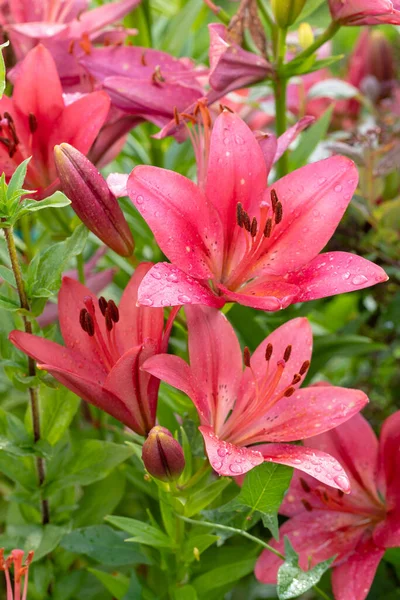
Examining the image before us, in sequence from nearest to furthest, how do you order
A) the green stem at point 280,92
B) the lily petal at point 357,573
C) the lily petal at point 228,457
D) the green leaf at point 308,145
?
the lily petal at point 228,457, the lily petal at point 357,573, the green stem at point 280,92, the green leaf at point 308,145

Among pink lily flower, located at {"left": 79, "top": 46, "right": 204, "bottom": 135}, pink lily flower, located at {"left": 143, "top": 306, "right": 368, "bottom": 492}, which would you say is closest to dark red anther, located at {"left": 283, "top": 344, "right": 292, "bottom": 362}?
pink lily flower, located at {"left": 143, "top": 306, "right": 368, "bottom": 492}

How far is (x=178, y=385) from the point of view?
1.78ft

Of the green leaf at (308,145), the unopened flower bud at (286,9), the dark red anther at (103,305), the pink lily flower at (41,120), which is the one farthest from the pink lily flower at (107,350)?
the green leaf at (308,145)

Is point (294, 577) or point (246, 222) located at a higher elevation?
point (246, 222)

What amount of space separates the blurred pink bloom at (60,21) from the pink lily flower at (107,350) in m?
0.27

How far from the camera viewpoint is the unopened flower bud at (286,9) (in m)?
0.68

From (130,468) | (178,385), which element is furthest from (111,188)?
(130,468)

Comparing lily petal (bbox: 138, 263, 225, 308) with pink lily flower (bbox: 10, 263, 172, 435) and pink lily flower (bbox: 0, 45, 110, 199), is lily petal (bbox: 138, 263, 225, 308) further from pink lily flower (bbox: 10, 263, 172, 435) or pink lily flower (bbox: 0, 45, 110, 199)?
pink lily flower (bbox: 0, 45, 110, 199)

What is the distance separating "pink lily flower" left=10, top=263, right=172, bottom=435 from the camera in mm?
548

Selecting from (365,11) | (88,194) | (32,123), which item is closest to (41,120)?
(32,123)

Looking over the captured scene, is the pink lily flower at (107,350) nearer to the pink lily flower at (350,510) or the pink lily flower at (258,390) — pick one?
the pink lily flower at (258,390)

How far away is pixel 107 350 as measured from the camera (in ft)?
1.96

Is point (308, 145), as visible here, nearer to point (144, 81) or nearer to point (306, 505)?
point (144, 81)

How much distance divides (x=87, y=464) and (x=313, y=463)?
0.21 meters
